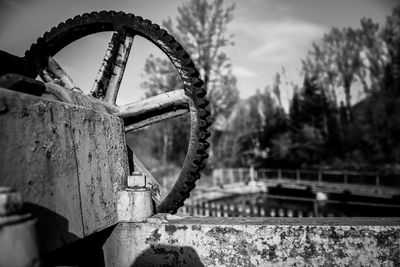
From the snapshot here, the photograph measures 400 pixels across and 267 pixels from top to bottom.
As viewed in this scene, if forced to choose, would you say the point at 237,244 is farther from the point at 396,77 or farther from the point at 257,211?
the point at 396,77

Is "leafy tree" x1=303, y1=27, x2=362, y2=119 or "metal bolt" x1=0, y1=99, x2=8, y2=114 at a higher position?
"leafy tree" x1=303, y1=27, x2=362, y2=119

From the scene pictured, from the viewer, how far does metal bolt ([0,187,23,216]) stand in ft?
2.44

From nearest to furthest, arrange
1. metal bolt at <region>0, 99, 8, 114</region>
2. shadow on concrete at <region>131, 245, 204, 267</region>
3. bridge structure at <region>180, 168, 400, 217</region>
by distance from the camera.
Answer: metal bolt at <region>0, 99, 8, 114</region>
shadow on concrete at <region>131, 245, 204, 267</region>
bridge structure at <region>180, 168, 400, 217</region>

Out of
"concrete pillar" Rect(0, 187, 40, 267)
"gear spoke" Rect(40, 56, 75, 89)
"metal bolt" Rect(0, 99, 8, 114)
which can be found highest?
"gear spoke" Rect(40, 56, 75, 89)

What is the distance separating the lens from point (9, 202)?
75 centimetres

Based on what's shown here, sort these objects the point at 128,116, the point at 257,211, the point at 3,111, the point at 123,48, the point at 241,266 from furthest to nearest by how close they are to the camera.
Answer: the point at 257,211
the point at 123,48
the point at 128,116
the point at 241,266
the point at 3,111

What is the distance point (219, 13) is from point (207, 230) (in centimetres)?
1888

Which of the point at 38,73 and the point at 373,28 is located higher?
the point at 373,28

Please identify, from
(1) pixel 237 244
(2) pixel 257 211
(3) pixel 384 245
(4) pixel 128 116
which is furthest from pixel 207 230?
(2) pixel 257 211

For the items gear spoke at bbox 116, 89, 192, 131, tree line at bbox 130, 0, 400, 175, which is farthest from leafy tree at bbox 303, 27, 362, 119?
gear spoke at bbox 116, 89, 192, 131

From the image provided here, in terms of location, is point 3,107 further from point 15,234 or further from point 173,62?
point 173,62

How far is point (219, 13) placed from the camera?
18.3 m

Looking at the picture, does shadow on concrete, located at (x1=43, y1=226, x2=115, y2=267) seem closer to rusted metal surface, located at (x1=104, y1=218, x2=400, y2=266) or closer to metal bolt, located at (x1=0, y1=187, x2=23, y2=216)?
rusted metal surface, located at (x1=104, y1=218, x2=400, y2=266)

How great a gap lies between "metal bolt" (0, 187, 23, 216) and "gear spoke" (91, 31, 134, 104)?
1937 millimetres
